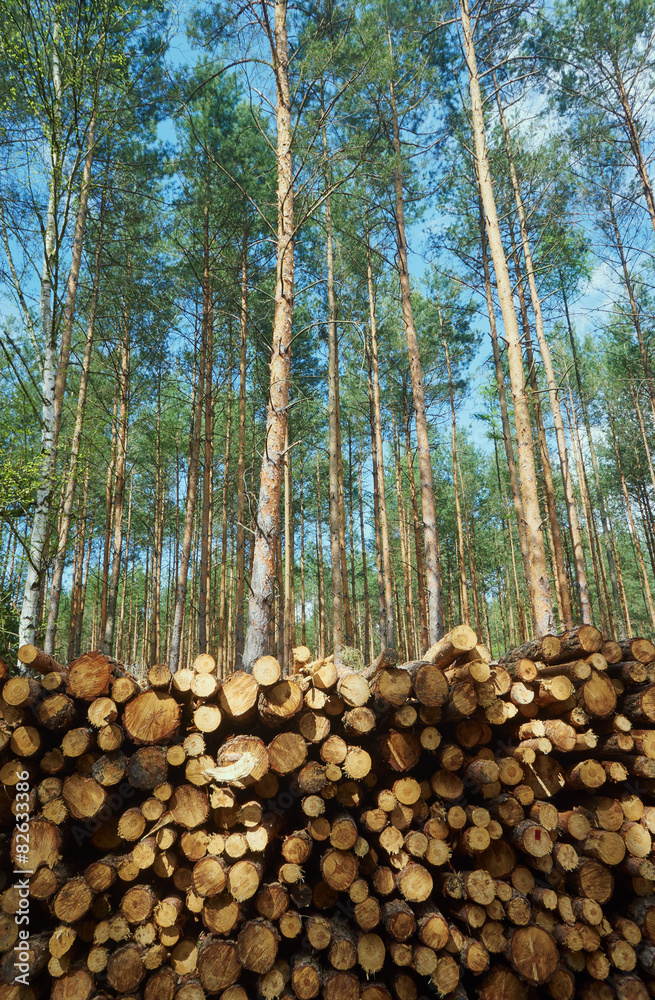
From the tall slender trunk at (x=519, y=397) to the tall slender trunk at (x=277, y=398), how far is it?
125 inches

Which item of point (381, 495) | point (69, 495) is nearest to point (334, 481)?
point (381, 495)

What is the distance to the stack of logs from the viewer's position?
253cm

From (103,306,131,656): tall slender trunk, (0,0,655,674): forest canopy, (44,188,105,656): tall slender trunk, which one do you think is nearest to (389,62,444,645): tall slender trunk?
(0,0,655,674): forest canopy

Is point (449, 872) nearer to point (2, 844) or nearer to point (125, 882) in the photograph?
point (125, 882)

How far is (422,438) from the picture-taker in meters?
9.95

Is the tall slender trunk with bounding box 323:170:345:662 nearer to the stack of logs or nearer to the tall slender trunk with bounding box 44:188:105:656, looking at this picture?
the tall slender trunk with bounding box 44:188:105:656

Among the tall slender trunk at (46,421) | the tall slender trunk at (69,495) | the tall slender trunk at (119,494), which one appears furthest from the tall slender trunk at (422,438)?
the tall slender trunk at (119,494)

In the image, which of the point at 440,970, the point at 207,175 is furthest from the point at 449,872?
the point at 207,175

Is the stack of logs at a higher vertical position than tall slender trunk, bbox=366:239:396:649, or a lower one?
lower

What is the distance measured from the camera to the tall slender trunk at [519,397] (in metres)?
6.63

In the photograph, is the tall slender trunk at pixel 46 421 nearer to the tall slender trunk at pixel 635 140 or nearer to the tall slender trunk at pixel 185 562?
the tall slender trunk at pixel 185 562

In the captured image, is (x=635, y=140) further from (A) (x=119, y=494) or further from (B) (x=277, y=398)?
(A) (x=119, y=494)

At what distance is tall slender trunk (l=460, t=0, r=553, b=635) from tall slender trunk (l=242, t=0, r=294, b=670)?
10.4ft

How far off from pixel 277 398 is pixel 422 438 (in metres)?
4.83
